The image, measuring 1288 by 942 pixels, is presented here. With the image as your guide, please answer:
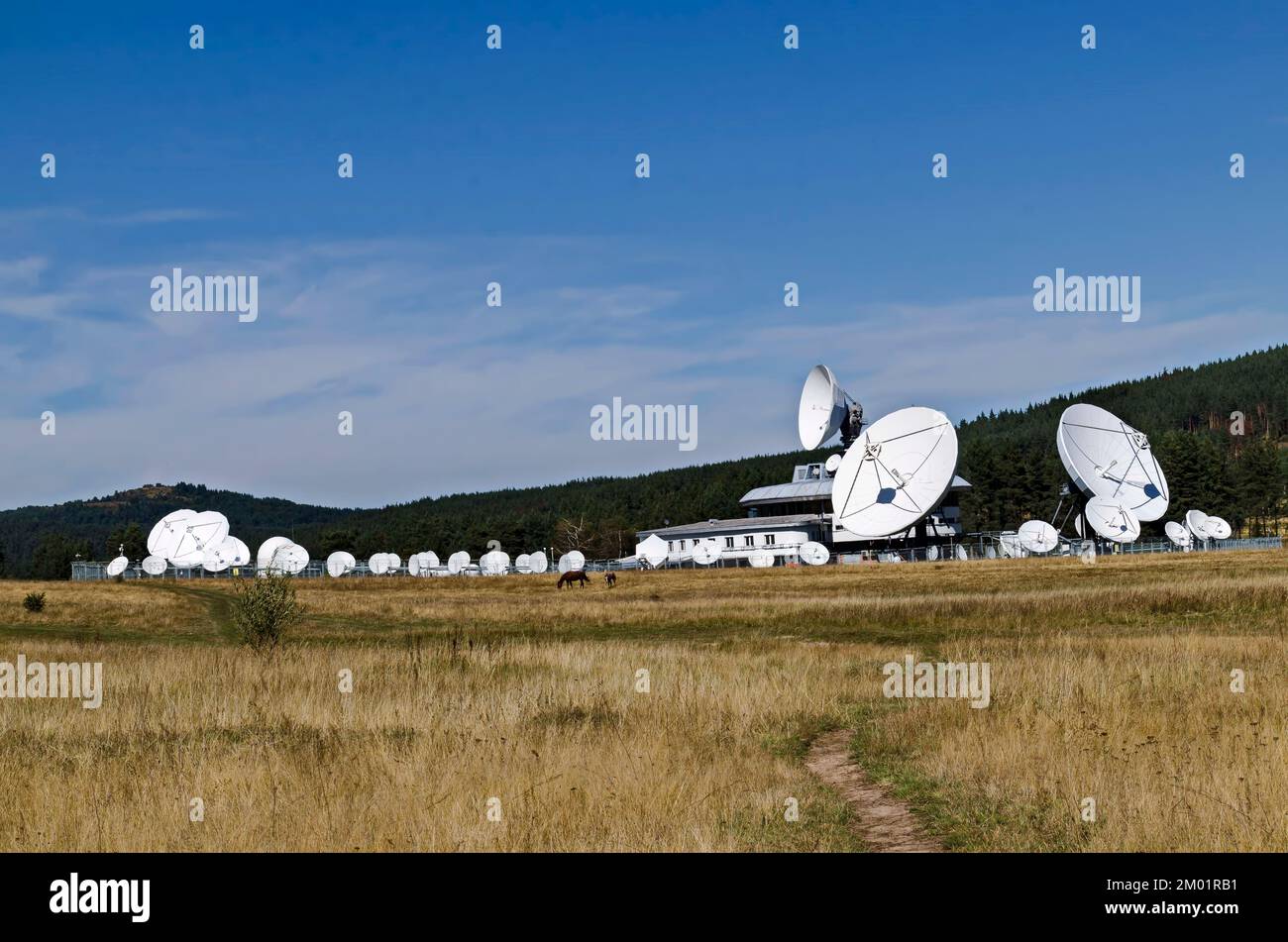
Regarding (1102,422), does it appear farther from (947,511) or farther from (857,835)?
(857,835)

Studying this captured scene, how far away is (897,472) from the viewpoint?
78.8 meters

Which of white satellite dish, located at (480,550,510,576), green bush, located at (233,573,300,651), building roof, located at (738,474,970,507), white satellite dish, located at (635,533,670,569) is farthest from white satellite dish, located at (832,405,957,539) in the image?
green bush, located at (233,573,300,651)

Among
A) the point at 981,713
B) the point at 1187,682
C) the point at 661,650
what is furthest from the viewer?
the point at 661,650

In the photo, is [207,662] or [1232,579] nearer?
[207,662]

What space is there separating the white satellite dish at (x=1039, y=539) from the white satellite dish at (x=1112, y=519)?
17.7 ft

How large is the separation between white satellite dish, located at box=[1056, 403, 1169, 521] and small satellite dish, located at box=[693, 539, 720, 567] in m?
36.0

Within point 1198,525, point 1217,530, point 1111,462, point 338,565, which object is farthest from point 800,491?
point 338,565

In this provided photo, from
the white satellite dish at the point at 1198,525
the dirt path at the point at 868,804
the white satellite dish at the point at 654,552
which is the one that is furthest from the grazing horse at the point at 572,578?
the dirt path at the point at 868,804

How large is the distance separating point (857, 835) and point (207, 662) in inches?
636

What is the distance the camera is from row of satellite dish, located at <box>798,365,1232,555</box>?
77375 millimetres

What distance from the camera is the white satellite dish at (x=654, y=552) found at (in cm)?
10694

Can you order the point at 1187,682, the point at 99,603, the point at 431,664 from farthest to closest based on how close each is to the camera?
the point at 99,603
the point at 431,664
the point at 1187,682

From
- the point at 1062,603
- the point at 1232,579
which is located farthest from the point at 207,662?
the point at 1232,579

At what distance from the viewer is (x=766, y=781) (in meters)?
11.6
